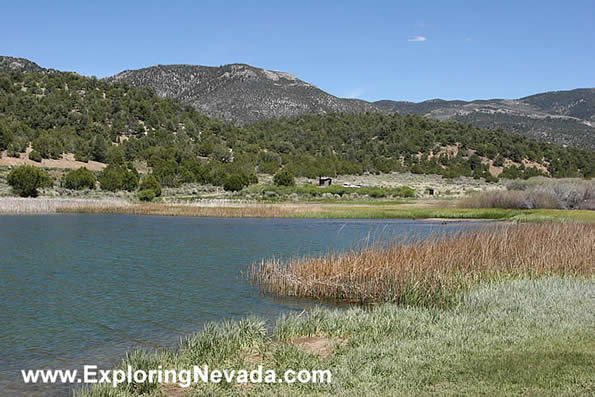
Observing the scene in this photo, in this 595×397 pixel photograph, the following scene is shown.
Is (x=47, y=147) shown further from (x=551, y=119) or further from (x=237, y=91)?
(x=551, y=119)

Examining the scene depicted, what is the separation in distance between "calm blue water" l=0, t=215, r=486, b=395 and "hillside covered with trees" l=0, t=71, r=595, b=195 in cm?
4231

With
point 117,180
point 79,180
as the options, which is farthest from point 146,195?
point 79,180

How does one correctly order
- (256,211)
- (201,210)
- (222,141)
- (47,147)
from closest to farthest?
(256,211) < (201,210) < (47,147) < (222,141)

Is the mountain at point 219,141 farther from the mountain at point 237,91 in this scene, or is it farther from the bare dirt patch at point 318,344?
the bare dirt patch at point 318,344

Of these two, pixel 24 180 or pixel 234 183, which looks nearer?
pixel 24 180

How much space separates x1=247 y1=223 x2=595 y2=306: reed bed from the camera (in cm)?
1459

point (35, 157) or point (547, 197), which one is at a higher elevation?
point (35, 157)

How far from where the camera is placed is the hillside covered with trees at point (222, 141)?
8606 centimetres

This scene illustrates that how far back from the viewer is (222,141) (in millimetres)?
110125

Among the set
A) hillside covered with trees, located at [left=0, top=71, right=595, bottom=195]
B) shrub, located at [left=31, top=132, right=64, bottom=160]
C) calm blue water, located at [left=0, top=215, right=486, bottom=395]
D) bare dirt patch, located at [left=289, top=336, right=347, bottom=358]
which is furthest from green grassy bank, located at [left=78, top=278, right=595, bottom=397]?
shrub, located at [left=31, top=132, right=64, bottom=160]

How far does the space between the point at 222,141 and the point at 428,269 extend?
97559mm

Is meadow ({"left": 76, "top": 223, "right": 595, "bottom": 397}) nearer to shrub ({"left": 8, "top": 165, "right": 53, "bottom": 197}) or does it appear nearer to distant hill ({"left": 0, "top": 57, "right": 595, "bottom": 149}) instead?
shrub ({"left": 8, "top": 165, "right": 53, "bottom": 197})

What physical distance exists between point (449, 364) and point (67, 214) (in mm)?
44778

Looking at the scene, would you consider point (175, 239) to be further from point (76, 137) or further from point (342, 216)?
point (76, 137)
